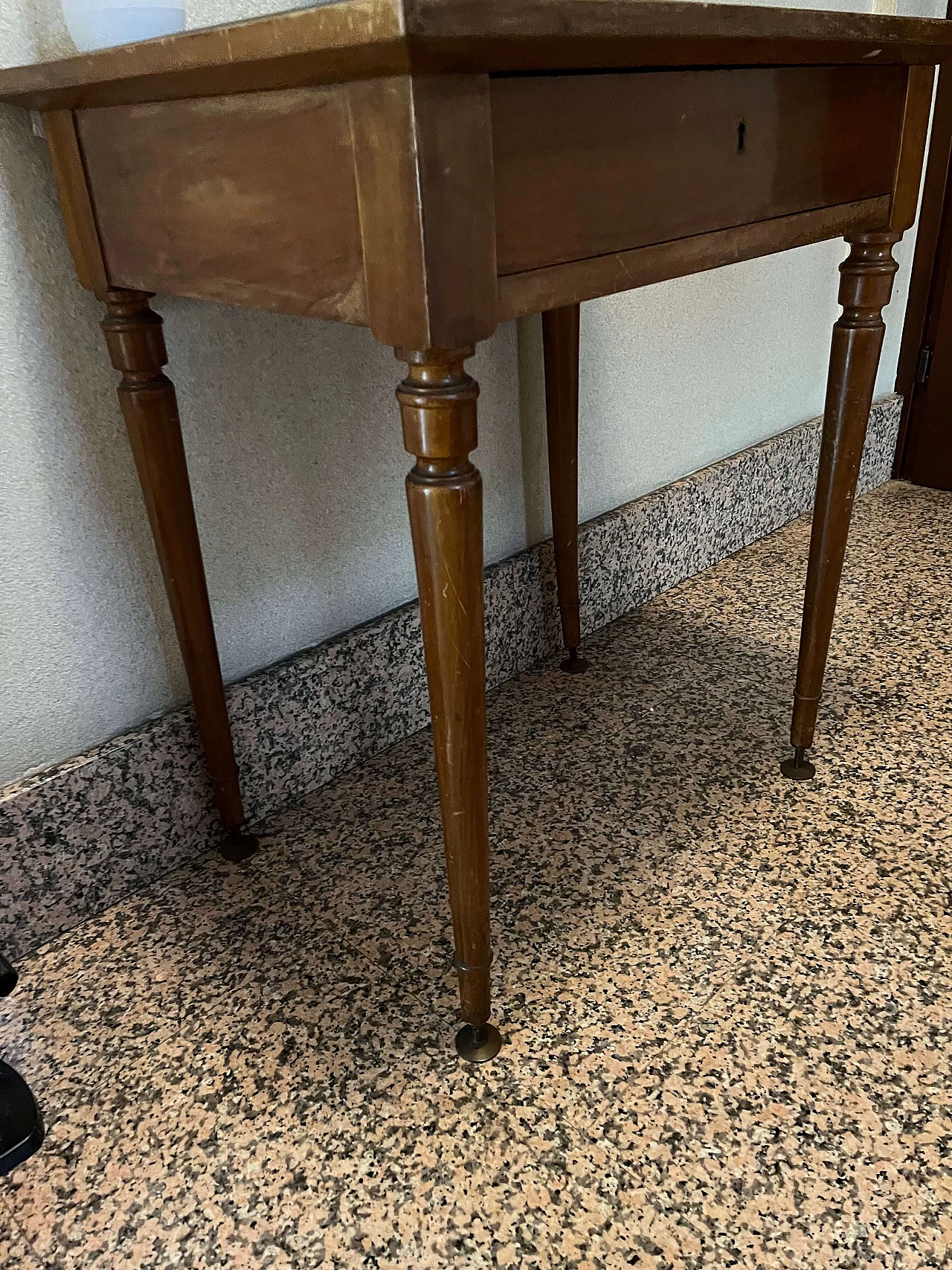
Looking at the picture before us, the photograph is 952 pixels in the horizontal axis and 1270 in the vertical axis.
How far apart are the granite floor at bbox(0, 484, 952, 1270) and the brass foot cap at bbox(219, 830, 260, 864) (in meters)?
0.02

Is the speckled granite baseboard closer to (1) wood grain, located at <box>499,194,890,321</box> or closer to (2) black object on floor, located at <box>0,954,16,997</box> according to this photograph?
(2) black object on floor, located at <box>0,954,16,997</box>

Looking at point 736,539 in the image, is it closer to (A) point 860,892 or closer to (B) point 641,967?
(A) point 860,892

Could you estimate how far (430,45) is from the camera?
0.44m

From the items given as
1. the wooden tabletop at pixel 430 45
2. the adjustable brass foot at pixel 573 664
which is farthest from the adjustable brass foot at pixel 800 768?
the wooden tabletop at pixel 430 45

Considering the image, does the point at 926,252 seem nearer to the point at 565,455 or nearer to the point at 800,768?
the point at 565,455

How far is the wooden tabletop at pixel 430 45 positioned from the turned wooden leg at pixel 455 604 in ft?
0.47

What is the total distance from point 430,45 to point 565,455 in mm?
785

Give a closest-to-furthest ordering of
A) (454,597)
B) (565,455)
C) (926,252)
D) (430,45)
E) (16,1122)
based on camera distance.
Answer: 1. (430,45)
2. (454,597)
3. (16,1122)
4. (565,455)
5. (926,252)

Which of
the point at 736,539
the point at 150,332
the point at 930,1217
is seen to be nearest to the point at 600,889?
the point at 930,1217

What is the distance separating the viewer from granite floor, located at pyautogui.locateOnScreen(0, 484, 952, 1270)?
64cm

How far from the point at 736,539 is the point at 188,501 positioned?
1127mm

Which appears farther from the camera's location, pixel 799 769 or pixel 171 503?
pixel 799 769

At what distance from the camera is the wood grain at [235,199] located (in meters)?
0.52

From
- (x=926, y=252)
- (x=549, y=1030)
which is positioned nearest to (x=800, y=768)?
(x=549, y=1030)
